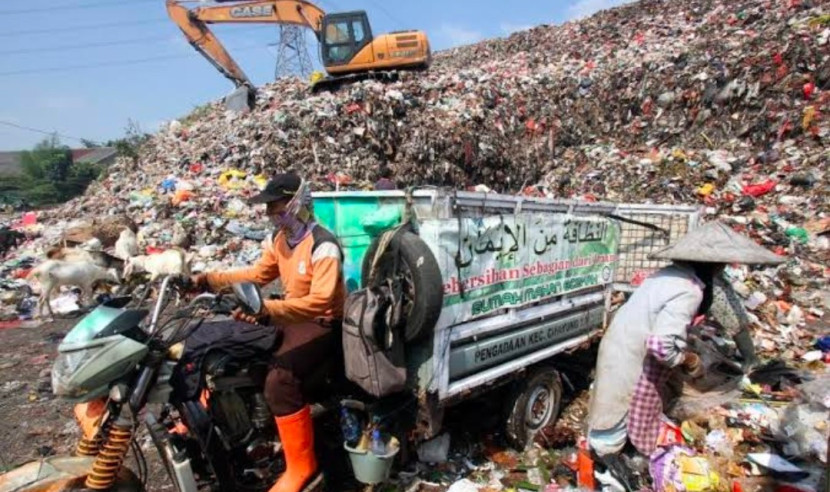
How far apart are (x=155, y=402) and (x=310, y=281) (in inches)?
38.3

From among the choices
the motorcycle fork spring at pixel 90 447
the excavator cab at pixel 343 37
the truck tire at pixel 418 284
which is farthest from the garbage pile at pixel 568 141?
the motorcycle fork spring at pixel 90 447

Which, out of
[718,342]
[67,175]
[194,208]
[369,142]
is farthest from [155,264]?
[67,175]

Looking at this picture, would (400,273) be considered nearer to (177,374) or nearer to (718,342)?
(177,374)

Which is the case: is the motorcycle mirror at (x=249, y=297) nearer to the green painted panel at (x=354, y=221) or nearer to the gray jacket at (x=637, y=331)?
the green painted panel at (x=354, y=221)

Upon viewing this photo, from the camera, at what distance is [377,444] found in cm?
286

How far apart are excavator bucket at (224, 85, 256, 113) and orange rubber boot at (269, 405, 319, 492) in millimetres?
12973

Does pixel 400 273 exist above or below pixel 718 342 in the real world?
above

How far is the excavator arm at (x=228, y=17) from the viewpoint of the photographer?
15117 mm

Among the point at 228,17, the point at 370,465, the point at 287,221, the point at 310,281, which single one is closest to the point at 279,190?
the point at 287,221

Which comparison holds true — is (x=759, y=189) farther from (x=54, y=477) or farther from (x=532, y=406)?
(x=54, y=477)

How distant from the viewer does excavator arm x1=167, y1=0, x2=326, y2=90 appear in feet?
49.6

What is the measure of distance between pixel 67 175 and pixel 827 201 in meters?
36.9

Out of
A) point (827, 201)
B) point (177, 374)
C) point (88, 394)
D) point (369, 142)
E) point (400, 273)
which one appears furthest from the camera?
point (369, 142)

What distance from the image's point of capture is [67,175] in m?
31.5
